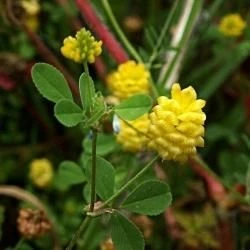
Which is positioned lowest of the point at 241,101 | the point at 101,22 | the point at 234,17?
the point at 241,101

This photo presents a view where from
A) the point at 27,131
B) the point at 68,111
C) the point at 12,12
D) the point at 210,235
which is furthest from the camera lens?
the point at 27,131

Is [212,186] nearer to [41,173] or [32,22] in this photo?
[41,173]

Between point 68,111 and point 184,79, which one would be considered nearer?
point 68,111

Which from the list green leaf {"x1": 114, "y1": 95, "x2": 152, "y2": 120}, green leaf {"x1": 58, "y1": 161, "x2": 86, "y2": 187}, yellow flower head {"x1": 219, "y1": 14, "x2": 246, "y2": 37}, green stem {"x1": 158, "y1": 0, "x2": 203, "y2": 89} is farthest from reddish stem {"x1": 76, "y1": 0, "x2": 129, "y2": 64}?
green leaf {"x1": 114, "y1": 95, "x2": 152, "y2": 120}

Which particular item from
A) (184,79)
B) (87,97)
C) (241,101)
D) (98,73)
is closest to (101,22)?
(98,73)

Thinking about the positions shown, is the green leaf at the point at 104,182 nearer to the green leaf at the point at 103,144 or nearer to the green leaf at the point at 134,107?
the green leaf at the point at 134,107

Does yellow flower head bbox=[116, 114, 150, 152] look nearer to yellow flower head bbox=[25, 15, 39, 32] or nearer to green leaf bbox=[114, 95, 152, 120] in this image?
green leaf bbox=[114, 95, 152, 120]

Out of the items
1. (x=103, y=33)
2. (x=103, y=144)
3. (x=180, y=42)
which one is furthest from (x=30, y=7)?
(x=103, y=144)

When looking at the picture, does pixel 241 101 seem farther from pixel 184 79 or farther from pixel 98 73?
pixel 98 73

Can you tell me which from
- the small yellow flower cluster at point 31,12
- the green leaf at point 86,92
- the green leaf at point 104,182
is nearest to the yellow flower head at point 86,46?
the green leaf at point 86,92
